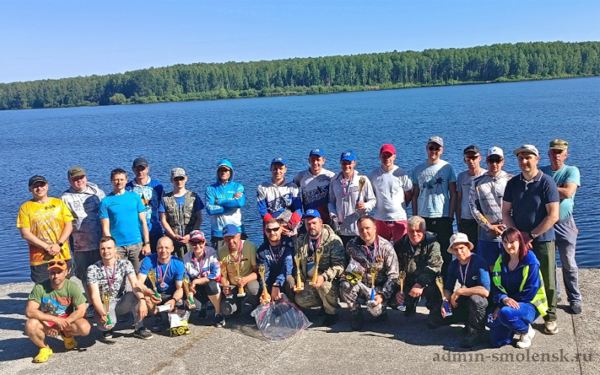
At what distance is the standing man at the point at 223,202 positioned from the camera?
311 inches

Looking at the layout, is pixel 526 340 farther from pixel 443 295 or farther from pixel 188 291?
pixel 188 291

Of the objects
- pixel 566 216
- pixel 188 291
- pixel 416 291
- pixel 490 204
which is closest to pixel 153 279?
pixel 188 291

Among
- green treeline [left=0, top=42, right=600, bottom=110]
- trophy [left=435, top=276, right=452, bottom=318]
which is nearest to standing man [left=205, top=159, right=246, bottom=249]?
trophy [left=435, top=276, right=452, bottom=318]

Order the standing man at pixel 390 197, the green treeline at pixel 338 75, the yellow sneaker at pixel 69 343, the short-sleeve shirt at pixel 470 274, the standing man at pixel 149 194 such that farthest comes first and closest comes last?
the green treeline at pixel 338 75 < the standing man at pixel 149 194 < the standing man at pixel 390 197 < the yellow sneaker at pixel 69 343 < the short-sleeve shirt at pixel 470 274

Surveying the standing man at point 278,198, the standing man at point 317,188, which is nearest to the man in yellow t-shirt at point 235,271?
the standing man at point 278,198

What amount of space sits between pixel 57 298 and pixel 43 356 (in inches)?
25.9

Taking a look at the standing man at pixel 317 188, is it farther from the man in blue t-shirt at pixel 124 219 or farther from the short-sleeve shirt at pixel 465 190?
the man in blue t-shirt at pixel 124 219

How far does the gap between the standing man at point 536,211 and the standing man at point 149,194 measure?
4756 mm

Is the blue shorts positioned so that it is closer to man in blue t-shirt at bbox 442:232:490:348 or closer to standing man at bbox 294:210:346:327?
man in blue t-shirt at bbox 442:232:490:348

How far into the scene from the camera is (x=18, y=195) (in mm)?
23359

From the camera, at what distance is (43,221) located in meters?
7.27

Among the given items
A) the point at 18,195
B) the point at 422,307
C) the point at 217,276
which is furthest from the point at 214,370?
the point at 18,195

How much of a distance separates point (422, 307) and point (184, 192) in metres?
3.65

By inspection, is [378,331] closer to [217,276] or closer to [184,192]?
[217,276]
